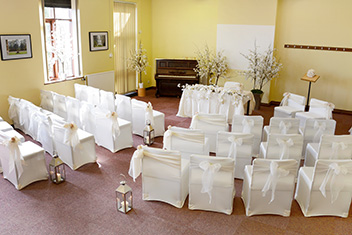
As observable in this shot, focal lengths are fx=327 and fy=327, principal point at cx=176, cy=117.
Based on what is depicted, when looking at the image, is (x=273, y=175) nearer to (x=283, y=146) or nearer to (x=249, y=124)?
(x=283, y=146)

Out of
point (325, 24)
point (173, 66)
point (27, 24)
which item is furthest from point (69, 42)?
point (325, 24)

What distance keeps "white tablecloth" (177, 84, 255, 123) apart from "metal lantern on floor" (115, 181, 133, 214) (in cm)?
450

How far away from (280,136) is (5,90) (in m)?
6.92

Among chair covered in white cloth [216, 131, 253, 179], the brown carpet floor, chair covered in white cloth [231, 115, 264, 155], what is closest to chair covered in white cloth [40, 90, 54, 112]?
the brown carpet floor

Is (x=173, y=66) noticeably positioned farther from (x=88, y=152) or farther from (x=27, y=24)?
(x=88, y=152)

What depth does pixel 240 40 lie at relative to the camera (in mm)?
11602

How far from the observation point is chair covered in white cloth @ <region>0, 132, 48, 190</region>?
5.61 m

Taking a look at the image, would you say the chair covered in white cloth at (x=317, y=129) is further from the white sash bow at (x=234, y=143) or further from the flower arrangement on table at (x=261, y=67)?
the flower arrangement on table at (x=261, y=67)

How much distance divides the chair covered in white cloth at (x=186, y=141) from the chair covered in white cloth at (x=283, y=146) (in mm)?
1169

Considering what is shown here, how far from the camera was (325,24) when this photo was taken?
1059 centimetres

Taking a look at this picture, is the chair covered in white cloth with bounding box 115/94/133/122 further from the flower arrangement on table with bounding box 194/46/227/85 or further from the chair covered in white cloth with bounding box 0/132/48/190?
the flower arrangement on table with bounding box 194/46/227/85

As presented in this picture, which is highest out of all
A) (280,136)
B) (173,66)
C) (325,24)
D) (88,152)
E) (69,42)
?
(325,24)

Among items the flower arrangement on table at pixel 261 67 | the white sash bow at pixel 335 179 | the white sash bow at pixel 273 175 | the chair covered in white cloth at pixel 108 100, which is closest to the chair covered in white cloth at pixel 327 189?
the white sash bow at pixel 335 179

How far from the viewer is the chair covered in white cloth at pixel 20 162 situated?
5605mm
